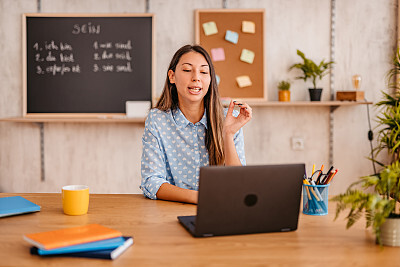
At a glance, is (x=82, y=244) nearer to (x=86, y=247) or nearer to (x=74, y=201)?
(x=86, y=247)

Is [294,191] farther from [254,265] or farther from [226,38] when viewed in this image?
[226,38]

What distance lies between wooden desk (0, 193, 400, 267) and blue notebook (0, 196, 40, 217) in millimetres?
19

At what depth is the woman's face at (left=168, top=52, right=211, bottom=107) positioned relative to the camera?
5.78 feet

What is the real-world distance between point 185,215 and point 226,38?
6.73 ft

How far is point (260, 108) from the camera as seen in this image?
3.17 m

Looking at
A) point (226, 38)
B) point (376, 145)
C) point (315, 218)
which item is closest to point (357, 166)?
point (376, 145)

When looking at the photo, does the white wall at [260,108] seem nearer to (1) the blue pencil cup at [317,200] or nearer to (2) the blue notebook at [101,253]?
(1) the blue pencil cup at [317,200]

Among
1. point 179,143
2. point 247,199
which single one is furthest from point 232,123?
point 247,199

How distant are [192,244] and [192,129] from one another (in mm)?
863

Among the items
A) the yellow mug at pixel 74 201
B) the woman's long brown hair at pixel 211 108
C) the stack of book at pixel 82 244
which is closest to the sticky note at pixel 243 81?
the woman's long brown hair at pixel 211 108

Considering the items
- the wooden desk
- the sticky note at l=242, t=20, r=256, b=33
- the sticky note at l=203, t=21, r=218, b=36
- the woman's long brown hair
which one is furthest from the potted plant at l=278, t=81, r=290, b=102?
the wooden desk

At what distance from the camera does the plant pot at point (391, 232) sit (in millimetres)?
984

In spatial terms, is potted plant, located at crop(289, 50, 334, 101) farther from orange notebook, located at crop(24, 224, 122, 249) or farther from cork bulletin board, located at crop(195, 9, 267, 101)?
orange notebook, located at crop(24, 224, 122, 249)

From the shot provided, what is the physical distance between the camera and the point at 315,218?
124cm
